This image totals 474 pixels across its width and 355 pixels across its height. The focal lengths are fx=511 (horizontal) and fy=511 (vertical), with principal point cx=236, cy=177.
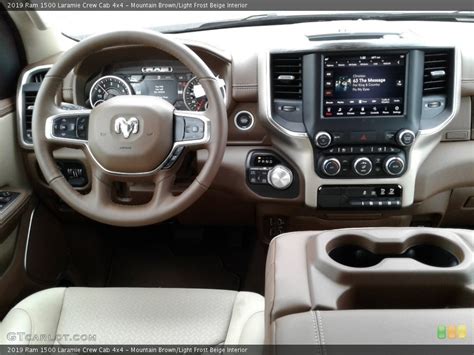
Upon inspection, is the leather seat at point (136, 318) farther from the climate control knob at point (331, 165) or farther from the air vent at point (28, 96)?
the air vent at point (28, 96)

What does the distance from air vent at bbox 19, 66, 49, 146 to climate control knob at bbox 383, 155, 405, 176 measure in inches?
47.6

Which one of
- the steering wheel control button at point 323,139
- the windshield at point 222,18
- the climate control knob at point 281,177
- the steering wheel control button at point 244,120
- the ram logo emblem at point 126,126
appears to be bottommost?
the climate control knob at point 281,177

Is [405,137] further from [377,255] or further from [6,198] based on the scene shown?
[6,198]

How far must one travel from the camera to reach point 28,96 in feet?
5.87

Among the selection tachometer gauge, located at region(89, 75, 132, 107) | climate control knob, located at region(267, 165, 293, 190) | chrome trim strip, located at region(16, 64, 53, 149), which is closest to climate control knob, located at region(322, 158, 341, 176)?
climate control knob, located at region(267, 165, 293, 190)

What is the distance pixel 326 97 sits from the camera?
162cm

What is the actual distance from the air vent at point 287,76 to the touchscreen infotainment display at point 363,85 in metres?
0.08

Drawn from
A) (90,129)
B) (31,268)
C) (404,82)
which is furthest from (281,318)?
(31,268)

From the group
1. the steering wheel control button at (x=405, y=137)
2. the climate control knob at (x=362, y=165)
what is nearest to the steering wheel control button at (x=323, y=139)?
the climate control knob at (x=362, y=165)

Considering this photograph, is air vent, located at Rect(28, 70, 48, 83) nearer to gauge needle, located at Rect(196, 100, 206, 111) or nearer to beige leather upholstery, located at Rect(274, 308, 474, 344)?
gauge needle, located at Rect(196, 100, 206, 111)

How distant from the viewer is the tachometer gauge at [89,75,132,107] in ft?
5.82

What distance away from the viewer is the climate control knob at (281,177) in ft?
5.65

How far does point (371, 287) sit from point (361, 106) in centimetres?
80

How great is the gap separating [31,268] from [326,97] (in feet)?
3.94
